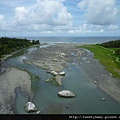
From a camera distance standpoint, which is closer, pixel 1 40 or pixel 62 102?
pixel 62 102

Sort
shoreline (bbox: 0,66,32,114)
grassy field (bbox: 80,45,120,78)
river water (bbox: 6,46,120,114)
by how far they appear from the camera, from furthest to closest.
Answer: grassy field (bbox: 80,45,120,78) < shoreline (bbox: 0,66,32,114) < river water (bbox: 6,46,120,114)

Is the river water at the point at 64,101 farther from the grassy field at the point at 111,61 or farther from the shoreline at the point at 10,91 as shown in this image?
the grassy field at the point at 111,61

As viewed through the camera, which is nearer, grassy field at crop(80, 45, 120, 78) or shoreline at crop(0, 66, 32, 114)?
shoreline at crop(0, 66, 32, 114)

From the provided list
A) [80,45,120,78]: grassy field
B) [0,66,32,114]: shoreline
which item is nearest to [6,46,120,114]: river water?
[0,66,32,114]: shoreline

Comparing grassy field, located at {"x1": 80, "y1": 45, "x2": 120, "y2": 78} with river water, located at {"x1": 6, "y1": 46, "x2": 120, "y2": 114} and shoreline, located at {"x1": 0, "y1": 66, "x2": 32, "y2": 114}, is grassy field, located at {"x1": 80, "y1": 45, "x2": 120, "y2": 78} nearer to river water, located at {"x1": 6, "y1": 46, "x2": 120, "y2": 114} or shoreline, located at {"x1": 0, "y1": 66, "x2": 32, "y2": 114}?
river water, located at {"x1": 6, "y1": 46, "x2": 120, "y2": 114}

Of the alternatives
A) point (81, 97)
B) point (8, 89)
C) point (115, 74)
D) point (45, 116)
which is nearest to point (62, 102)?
point (81, 97)

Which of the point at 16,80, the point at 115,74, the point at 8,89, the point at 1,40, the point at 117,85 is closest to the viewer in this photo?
the point at 8,89

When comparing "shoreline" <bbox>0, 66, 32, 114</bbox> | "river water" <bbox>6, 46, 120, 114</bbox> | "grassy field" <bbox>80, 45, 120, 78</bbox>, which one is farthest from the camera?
"grassy field" <bbox>80, 45, 120, 78</bbox>

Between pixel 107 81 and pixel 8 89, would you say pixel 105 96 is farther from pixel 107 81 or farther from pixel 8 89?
pixel 8 89

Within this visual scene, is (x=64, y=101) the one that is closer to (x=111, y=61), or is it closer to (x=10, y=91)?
(x=10, y=91)

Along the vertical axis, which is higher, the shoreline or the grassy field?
the grassy field

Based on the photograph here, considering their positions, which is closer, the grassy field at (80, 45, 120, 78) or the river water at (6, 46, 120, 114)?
the river water at (6, 46, 120, 114)
